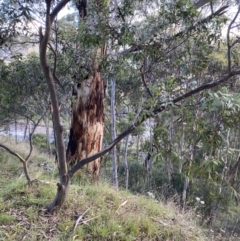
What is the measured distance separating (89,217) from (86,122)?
2.94 meters

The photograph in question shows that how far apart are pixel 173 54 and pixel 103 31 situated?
90 cm

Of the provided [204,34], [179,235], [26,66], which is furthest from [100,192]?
[26,66]

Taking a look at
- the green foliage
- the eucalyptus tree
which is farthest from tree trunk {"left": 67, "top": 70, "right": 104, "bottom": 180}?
the green foliage

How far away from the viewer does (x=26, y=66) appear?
755 cm

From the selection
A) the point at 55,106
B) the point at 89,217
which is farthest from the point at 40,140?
the point at 55,106

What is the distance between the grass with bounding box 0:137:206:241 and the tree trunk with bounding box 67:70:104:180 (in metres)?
2.01

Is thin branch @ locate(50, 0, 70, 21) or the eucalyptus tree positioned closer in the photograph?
thin branch @ locate(50, 0, 70, 21)

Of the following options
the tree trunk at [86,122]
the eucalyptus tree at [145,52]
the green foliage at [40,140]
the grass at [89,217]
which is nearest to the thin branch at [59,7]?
the eucalyptus tree at [145,52]

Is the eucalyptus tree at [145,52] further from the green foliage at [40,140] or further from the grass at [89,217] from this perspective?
the green foliage at [40,140]

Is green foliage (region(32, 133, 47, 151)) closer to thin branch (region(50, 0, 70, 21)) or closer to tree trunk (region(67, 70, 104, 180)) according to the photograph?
tree trunk (region(67, 70, 104, 180))

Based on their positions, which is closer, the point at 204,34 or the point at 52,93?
the point at 52,93

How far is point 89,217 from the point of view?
12.0ft

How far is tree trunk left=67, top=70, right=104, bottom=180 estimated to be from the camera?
6.36 metres

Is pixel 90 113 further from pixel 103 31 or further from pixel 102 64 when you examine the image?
pixel 103 31
